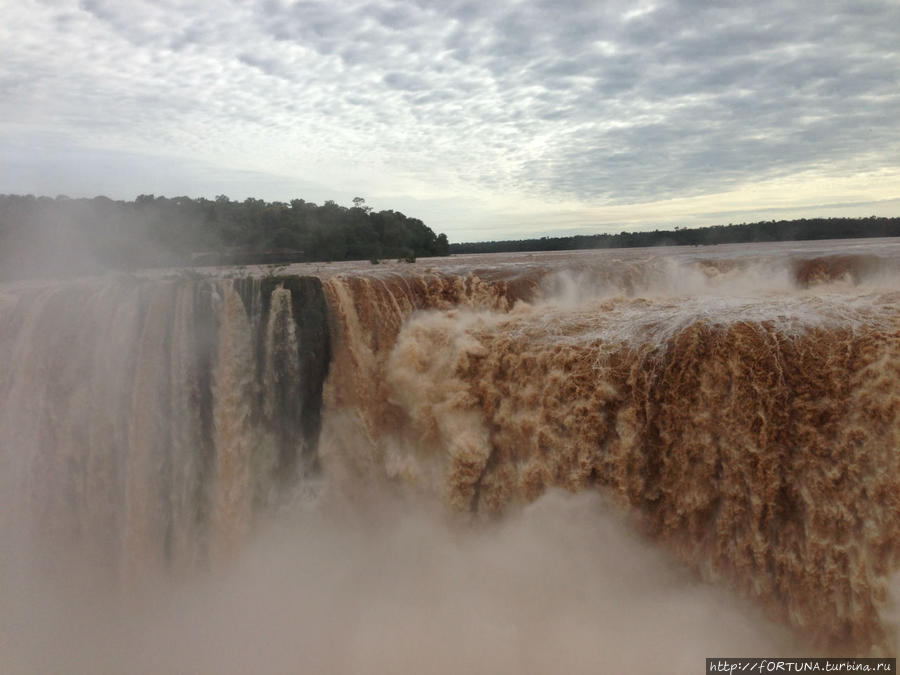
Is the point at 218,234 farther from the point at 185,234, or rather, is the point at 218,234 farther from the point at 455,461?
the point at 455,461

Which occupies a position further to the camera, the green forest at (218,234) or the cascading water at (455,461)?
the green forest at (218,234)

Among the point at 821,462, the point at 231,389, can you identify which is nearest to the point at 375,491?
the point at 231,389

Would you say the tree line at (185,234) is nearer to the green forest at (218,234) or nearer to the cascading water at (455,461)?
the green forest at (218,234)

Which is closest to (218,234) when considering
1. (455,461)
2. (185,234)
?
(185,234)

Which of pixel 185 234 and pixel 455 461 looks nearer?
pixel 455 461

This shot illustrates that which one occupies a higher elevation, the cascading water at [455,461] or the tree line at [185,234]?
the tree line at [185,234]

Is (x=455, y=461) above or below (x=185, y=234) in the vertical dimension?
below

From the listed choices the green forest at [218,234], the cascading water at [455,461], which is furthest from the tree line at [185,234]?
the cascading water at [455,461]
